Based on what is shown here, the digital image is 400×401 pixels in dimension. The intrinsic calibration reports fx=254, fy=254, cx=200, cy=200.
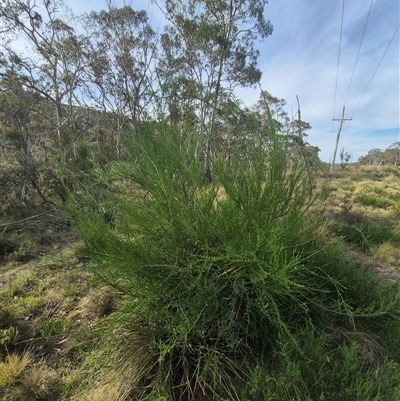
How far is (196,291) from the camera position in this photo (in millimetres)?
1878

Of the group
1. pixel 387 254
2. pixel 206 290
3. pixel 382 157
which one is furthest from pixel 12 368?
pixel 382 157

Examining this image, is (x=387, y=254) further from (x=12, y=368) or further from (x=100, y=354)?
(x=12, y=368)

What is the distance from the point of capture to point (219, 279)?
195cm

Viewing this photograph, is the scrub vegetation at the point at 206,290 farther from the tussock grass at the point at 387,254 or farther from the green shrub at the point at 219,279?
the tussock grass at the point at 387,254

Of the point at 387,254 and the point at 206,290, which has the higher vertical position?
the point at 206,290

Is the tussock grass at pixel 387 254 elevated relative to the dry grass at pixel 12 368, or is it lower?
elevated

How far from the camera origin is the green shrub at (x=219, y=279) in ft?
5.74

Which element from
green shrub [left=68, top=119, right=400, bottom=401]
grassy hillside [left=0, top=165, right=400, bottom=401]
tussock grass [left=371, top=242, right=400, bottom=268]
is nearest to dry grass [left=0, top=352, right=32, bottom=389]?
grassy hillside [left=0, top=165, right=400, bottom=401]

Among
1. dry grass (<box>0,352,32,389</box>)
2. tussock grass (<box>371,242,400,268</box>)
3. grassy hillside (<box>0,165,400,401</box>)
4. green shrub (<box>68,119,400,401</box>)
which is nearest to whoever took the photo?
grassy hillside (<box>0,165,400,401</box>)

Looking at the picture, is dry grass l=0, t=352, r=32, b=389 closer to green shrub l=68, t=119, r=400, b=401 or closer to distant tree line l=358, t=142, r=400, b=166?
green shrub l=68, t=119, r=400, b=401

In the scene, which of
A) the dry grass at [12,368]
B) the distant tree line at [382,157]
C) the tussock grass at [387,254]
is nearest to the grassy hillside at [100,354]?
the dry grass at [12,368]

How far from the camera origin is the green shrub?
→ 1.75m

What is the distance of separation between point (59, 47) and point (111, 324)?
17.7 m

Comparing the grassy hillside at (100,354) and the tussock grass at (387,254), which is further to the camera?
the tussock grass at (387,254)
